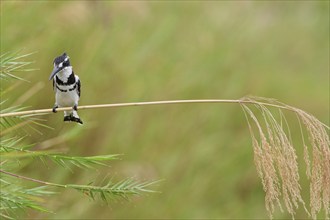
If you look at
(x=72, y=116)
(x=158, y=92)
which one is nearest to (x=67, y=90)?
(x=72, y=116)

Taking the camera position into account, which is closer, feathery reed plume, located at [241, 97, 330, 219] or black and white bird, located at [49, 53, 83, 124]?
feathery reed plume, located at [241, 97, 330, 219]

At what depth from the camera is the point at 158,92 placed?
4266 mm

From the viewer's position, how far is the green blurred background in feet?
11.1

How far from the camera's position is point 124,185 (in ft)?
6.24

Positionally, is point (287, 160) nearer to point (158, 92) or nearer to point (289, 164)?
point (289, 164)

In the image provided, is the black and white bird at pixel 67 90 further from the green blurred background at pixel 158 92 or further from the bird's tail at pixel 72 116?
the green blurred background at pixel 158 92

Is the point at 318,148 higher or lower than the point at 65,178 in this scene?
lower

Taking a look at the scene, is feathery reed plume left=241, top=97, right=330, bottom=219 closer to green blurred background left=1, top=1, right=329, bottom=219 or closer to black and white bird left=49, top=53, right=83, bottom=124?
black and white bird left=49, top=53, right=83, bottom=124

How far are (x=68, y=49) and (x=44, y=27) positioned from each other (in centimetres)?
27

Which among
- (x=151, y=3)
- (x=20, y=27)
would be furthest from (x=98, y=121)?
(x=151, y=3)

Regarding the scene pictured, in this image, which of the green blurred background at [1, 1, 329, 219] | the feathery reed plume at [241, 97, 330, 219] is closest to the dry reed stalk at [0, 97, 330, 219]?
the feathery reed plume at [241, 97, 330, 219]

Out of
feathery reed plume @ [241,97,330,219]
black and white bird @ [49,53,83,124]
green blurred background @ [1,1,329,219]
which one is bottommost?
feathery reed plume @ [241,97,330,219]

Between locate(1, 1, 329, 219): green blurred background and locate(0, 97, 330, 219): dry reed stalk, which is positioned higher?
locate(1, 1, 329, 219): green blurred background

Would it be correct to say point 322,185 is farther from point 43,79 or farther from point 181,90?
point 181,90
